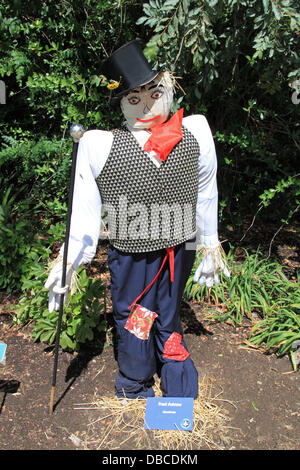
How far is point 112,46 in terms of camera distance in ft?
11.1

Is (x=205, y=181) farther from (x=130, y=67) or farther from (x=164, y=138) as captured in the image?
(x=130, y=67)

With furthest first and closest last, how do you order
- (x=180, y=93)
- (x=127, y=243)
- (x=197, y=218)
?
(x=180, y=93) → (x=197, y=218) → (x=127, y=243)

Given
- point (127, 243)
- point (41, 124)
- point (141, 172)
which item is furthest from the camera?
point (41, 124)

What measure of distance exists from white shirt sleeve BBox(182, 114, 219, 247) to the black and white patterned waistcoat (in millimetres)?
54

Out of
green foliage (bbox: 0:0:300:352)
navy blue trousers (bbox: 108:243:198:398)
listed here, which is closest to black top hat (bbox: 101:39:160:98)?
green foliage (bbox: 0:0:300:352)

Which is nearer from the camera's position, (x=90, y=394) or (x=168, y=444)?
(x=168, y=444)

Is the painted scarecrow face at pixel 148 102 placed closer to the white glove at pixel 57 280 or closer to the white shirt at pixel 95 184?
the white shirt at pixel 95 184

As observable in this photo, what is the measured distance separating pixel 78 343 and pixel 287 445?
4.25 ft

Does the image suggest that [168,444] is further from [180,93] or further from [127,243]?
[180,93]

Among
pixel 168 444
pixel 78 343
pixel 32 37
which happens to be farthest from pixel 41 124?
pixel 168 444

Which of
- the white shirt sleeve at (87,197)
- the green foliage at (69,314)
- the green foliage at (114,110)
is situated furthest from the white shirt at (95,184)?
the green foliage at (114,110)

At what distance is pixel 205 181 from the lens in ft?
7.36

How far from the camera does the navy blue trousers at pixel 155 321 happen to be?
7.25 ft

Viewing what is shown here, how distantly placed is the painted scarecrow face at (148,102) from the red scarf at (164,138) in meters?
0.06
